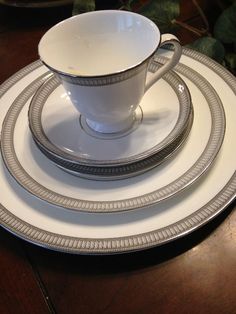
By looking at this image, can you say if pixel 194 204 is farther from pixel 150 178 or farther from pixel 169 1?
pixel 169 1

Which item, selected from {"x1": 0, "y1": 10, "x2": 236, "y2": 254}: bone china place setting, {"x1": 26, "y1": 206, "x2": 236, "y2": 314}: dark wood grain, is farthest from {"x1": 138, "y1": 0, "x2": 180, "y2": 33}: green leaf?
{"x1": 26, "y1": 206, "x2": 236, "y2": 314}: dark wood grain

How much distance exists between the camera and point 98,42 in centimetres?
48

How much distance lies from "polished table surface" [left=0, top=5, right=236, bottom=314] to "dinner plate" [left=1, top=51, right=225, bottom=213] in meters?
0.05

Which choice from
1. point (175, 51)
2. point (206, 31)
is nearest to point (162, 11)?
point (206, 31)

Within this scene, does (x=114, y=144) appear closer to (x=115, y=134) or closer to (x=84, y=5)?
(x=115, y=134)

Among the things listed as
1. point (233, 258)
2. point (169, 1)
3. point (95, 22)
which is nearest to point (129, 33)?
point (95, 22)

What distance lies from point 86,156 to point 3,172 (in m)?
0.10

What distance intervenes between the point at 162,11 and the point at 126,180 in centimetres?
30

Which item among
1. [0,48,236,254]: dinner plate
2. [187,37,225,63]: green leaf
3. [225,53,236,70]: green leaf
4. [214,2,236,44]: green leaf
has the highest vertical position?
[214,2,236,44]: green leaf

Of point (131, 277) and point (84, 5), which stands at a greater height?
point (84, 5)

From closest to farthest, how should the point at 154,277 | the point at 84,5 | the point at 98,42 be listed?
the point at 154,277
the point at 98,42
the point at 84,5

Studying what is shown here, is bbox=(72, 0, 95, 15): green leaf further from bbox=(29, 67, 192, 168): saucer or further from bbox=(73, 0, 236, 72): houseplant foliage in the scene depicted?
bbox=(29, 67, 192, 168): saucer

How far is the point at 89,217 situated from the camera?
38 cm

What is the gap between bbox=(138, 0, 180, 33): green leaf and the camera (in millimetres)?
570
